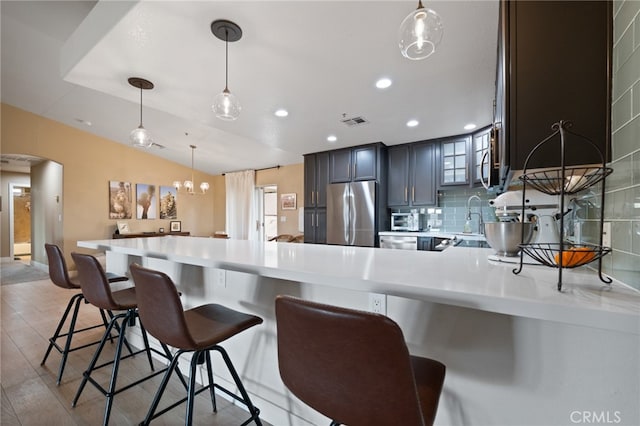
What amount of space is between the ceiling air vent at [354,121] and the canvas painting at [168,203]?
5730 millimetres

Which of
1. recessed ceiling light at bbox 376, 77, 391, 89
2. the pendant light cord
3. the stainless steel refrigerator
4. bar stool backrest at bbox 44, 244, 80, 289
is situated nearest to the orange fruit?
recessed ceiling light at bbox 376, 77, 391, 89

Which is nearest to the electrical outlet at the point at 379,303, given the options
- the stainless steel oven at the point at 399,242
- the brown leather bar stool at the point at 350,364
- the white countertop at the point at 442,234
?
the brown leather bar stool at the point at 350,364

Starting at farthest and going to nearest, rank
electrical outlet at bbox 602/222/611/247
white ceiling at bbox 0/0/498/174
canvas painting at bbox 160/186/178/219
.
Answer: canvas painting at bbox 160/186/178/219
white ceiling at bbox 0/0/498/174
electrical outlet at bbox 602/222/611/247

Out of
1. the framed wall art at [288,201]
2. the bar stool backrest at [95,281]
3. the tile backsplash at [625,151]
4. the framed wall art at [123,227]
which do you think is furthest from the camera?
the framed wall art at [288,201]

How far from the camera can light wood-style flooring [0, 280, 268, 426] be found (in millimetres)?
1572

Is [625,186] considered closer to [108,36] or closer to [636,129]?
[636,129]

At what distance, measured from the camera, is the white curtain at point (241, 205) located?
714cm

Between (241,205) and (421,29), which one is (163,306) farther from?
(241,205)

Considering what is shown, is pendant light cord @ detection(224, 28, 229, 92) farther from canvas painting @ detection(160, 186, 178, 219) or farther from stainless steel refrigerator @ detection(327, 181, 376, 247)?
canvas painting @ detection(160, 186, 178, 219)

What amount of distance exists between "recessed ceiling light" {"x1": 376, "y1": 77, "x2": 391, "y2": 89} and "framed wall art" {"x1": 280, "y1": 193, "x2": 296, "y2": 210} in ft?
13.4

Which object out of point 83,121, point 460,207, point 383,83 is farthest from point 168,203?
point 460,207

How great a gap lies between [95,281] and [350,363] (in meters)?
1.63

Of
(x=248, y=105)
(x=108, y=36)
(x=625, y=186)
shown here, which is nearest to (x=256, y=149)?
(x=248, y=105)

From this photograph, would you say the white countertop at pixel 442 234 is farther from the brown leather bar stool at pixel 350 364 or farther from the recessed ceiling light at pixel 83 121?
the recessed ceiling light at pixel 83 121
